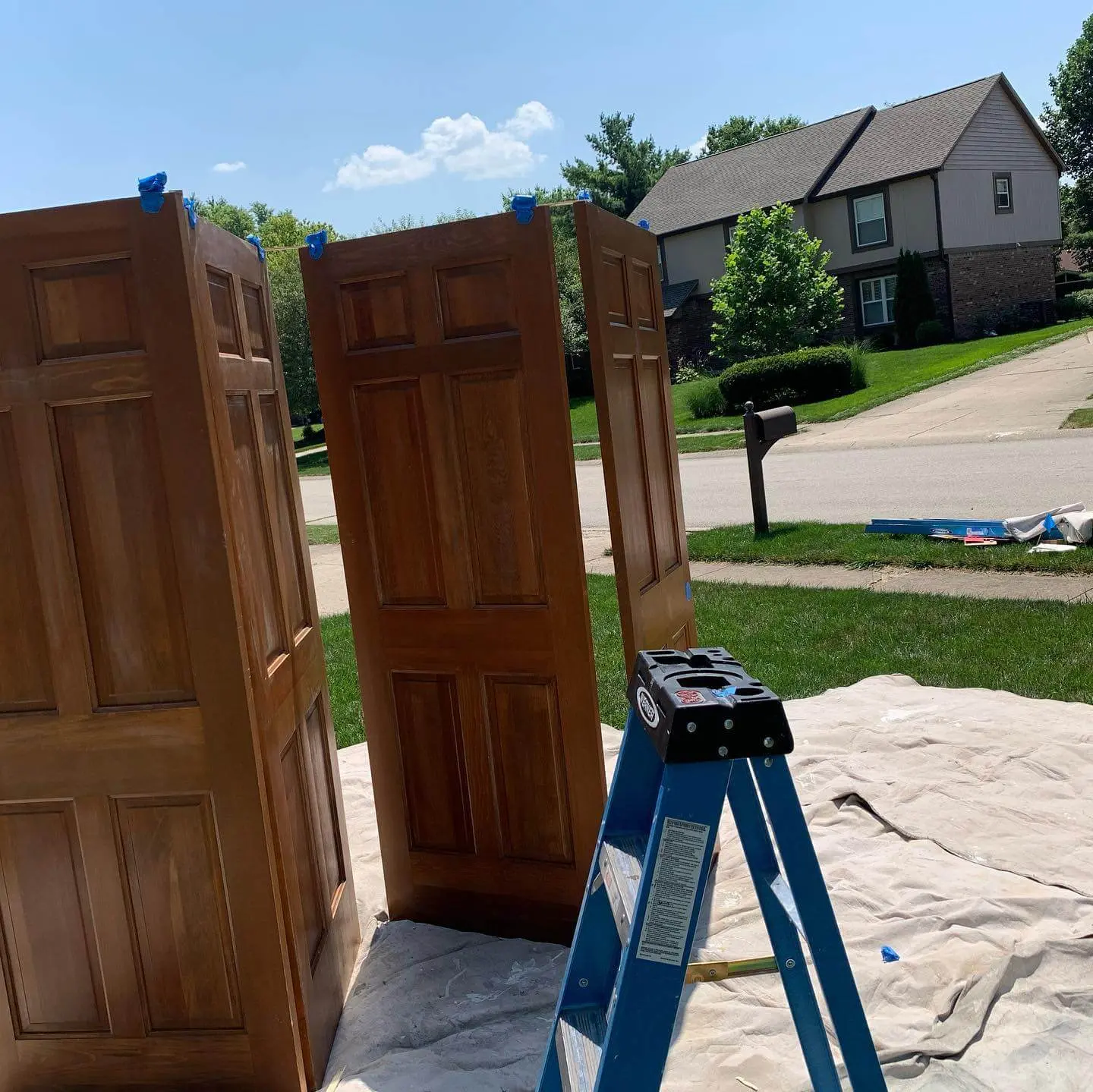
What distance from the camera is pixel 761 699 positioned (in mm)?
2240

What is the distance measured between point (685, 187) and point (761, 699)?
121 ft

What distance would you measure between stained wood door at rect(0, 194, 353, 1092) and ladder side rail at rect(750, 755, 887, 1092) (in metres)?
1.47

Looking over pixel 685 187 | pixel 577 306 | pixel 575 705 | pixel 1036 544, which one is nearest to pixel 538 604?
pixel 575 705

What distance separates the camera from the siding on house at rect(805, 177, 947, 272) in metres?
30.7

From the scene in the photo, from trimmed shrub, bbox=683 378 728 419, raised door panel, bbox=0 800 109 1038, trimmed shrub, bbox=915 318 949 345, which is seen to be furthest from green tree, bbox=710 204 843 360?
raised door panel, bbox=0 800 109 1038

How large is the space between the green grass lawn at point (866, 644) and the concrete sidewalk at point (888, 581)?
0.28 meters

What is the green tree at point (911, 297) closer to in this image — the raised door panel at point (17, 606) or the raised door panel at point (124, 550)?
the raised door panel at point (124, 550)

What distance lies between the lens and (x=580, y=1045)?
2.45 m

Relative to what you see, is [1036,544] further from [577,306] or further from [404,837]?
[577,306]

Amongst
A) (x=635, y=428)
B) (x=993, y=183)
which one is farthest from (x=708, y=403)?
(x=635, y=428)

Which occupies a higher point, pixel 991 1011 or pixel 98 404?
pixel 98 404

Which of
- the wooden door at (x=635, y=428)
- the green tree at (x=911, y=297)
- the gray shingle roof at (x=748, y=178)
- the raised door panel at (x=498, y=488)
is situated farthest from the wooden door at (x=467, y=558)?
the gray shingle roof at (x=748, y=178)

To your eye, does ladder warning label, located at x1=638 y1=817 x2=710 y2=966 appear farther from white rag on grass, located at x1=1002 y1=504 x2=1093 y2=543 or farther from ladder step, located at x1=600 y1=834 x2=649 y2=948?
white rag on grass, located at x1=1002 y1=504 x2=1093 y2=543

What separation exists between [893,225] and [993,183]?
3.26m
